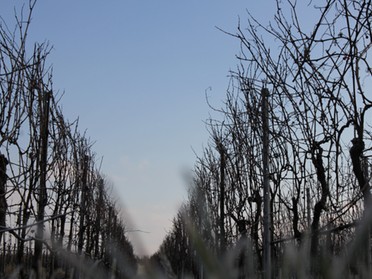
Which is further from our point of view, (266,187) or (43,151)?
(43,151)

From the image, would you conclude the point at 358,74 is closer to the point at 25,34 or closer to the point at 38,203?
the point at 25,34

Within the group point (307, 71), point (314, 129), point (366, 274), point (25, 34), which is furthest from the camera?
A: point (25, 34)

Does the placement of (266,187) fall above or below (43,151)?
below

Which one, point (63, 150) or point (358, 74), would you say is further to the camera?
point (63, 150)

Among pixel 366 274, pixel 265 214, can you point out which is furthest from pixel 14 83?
pixel 366 274

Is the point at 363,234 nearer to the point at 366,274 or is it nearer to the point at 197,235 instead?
the point at 197,235

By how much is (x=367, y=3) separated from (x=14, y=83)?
4459 millimetres

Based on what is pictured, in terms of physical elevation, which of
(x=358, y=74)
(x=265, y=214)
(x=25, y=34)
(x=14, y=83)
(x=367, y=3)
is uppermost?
(x=25, y=34)

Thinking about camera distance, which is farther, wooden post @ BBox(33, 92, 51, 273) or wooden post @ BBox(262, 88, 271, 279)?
wooden post @ BBox(33, 92, 51, 273)

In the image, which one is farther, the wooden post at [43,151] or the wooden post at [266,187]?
the wooden post at [43,151]

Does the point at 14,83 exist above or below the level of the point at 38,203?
above

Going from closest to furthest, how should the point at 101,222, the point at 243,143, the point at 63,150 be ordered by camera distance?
the point at 243,143, the point at 63,150, the point at 101,222

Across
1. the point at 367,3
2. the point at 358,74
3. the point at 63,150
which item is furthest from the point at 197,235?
the point at 63,150

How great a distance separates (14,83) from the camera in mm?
7141
